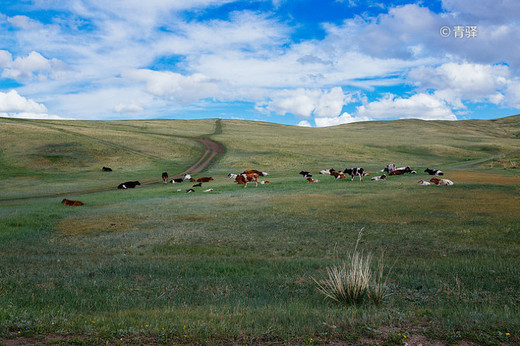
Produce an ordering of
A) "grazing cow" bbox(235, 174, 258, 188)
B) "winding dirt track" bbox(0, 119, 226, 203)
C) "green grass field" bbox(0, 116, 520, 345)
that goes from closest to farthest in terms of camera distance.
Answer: "green grass field" bbox(0, 116, 520, 345) < "winding dirt track" bbox(0, 119, 226, 203) < "grazing cow" bbox(235, 174, 258, 188)

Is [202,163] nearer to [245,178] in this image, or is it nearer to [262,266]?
[245,178]

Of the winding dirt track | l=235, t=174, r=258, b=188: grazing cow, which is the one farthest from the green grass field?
l=235, t=174, r=258, b=188: grazing cow

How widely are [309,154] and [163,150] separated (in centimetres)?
2702

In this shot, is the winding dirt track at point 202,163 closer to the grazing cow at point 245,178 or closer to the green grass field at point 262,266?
the green grass field at point 262,266

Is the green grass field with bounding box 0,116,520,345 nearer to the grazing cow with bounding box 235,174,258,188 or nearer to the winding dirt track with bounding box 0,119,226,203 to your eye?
the winding dirt track with bounding box 0,119,226,203

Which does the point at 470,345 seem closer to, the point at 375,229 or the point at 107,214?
the point at 375,229

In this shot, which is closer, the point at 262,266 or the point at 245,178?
the point at 262,266

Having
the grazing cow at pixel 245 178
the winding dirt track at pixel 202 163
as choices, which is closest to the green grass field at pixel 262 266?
the winding dirt track at pixel 202 163

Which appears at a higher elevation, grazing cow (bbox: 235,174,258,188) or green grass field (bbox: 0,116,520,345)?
grazing cow (bbox: 235,174,258,188)

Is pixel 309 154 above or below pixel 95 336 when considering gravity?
above

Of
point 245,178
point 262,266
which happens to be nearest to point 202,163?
point 245,178

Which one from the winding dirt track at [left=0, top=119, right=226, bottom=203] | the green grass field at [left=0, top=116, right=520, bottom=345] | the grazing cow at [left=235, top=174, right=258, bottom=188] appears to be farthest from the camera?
the grazing cow at [left=235, top=174, right=258, bottom=188]

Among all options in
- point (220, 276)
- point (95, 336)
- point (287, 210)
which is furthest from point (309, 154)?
point (95, 336)

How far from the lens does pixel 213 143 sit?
268 ft
